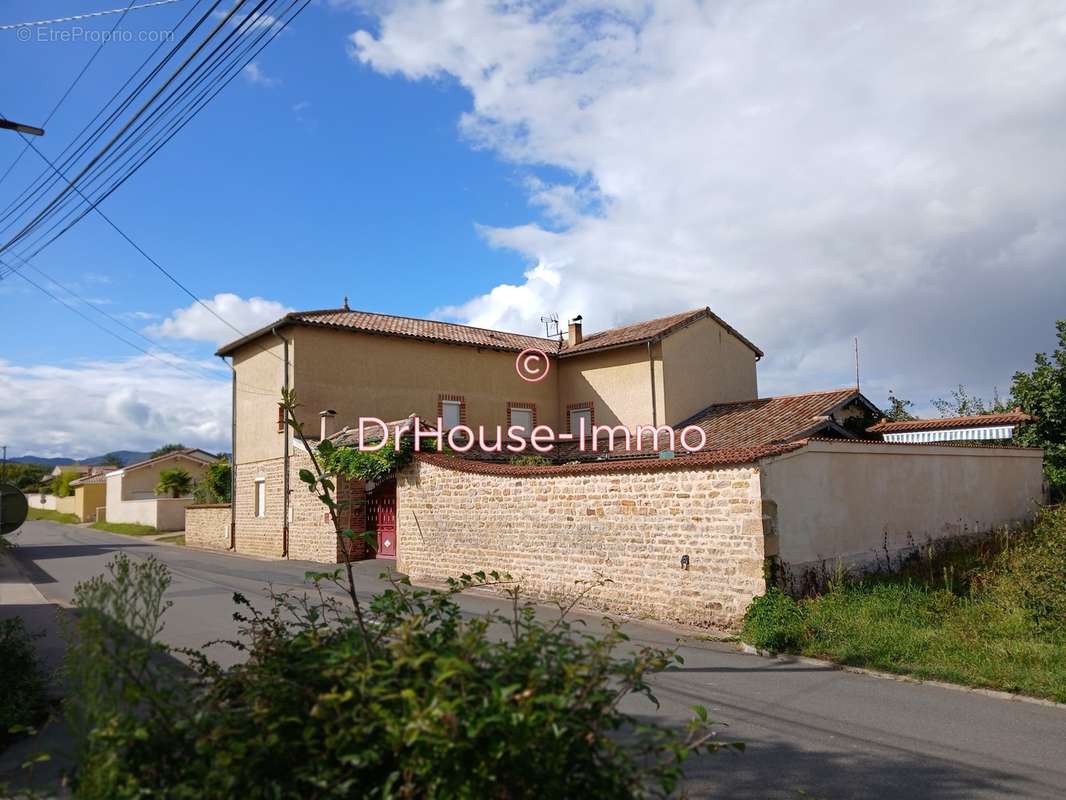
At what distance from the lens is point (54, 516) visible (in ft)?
194

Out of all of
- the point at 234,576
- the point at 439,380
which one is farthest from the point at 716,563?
the point at 439,380

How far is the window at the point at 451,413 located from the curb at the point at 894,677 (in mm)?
15598

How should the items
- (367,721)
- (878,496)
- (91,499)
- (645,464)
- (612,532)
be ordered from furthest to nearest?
(91,499) → (878,496) → (612,532) → (645,464) → (367,721)

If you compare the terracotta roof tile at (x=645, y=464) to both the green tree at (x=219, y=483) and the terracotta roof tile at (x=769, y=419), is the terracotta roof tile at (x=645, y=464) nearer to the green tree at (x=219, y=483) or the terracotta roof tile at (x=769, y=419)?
the terracotta roof tile at (x=769, y=419)

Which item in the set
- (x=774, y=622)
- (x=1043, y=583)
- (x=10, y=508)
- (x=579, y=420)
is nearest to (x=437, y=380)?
(x=579, y=420)

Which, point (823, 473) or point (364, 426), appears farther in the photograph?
point (364, 426)

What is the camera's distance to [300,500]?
20.4 metres

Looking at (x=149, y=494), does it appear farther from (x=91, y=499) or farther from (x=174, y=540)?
(x=174, y=540)

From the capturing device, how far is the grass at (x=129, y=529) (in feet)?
119

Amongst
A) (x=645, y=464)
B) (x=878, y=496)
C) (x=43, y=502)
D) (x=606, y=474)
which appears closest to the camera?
(x=645, y=464)

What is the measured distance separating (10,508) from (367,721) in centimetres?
737

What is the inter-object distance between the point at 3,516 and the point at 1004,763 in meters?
9.09

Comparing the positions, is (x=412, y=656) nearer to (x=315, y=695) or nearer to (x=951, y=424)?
(x=315, y=695)

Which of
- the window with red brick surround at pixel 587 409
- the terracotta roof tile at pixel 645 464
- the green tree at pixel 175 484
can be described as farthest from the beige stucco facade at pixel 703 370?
the green tree at pixel 175 484
